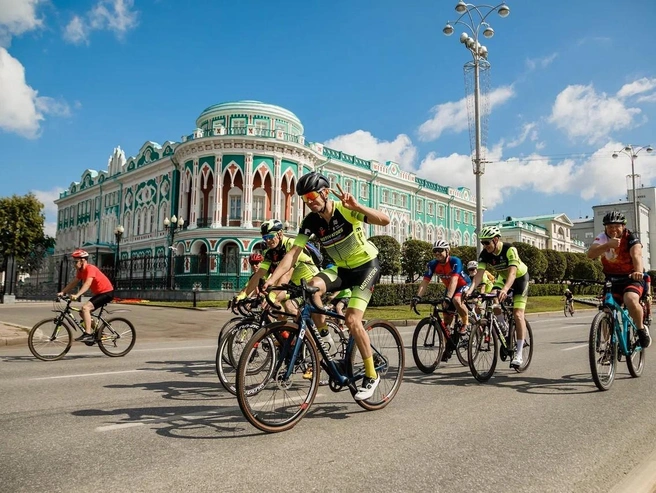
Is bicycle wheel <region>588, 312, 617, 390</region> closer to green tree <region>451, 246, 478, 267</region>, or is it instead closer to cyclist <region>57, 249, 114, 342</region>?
cyclist <region>57, 249, 114, 342</region>

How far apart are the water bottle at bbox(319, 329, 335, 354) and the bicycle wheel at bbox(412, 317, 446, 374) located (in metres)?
2.41

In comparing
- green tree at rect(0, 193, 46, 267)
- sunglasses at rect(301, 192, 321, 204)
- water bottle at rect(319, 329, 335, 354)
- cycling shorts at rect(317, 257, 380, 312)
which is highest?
green tree at rect(0, 193, 46, 267)

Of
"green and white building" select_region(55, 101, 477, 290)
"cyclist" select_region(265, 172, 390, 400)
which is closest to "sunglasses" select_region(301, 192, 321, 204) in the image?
"cyclist" select_region(265, 172, 390, 400)

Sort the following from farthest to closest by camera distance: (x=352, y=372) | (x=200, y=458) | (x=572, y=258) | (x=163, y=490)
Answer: (x=572, y=258) → (x=352, y=372) → (x=200, y=458) → (x=163, y=490)

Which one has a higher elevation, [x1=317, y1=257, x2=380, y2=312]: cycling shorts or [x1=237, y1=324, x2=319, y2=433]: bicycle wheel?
[x1=317, y1=257, x2=380, y2=312]: cycling shorts

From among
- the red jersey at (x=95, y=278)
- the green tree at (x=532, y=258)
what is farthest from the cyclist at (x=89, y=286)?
the green tree at (x=532, y=258)

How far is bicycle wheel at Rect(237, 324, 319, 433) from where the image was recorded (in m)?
3.79

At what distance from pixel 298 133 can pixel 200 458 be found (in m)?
43.6

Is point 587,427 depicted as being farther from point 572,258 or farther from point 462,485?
point 572,258

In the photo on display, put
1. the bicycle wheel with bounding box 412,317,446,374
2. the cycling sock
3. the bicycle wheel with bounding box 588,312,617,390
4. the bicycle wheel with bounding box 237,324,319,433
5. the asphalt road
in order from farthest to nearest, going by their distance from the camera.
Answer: the bicycle wheel with bounding box 412,317,446,374, the bicycle wheel with bounding box 588,312,617,390, the cycling sock, the bicycle wheel with bounding box 237,324,319,433, the asphalt road

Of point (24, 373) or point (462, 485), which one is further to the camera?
point (24, 373)

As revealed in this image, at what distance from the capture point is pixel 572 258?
58312 millimetres

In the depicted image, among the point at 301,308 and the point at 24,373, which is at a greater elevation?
the point at 301,308

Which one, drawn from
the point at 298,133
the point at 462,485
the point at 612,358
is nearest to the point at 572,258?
the point at 298,133
